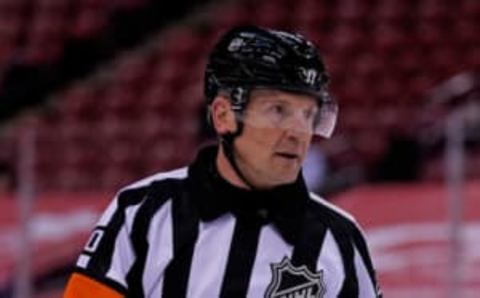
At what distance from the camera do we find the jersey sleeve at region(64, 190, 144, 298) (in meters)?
2.96

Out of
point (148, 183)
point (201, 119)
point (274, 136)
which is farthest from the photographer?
A: point (201, 119)

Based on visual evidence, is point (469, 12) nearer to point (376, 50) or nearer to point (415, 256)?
point (376, 50)

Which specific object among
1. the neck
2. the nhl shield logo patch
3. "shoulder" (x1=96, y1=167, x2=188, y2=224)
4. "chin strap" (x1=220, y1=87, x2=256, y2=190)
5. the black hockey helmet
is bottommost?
the nhl shield logo patch

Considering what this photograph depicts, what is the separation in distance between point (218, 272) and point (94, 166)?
4.30m

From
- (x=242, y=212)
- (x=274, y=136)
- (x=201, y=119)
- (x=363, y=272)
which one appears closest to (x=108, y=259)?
(x=242, y=212)

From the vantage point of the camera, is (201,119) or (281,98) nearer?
(281,98)

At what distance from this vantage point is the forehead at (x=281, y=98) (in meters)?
2.99

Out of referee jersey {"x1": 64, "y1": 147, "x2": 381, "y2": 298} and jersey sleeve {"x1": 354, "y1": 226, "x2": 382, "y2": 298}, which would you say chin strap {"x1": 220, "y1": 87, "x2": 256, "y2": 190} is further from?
jersey sleeve {"x1": 354, "y1": 226, "x2": 382, "y2": 298}

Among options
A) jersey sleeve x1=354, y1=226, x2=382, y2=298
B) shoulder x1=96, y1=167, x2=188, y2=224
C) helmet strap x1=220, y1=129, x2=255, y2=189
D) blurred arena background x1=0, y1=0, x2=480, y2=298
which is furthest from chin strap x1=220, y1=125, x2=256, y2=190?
blurred arena background x1=0, y1=0, x2=480, y2=298

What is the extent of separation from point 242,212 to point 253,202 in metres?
0.04

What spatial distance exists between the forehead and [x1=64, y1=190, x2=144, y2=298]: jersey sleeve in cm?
30

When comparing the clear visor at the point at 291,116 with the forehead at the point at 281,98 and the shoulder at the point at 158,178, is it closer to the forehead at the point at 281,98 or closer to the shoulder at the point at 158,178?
the forehead at the point at 281,98

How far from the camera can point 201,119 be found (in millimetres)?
7020

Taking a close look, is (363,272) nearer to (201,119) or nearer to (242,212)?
(242,212)
